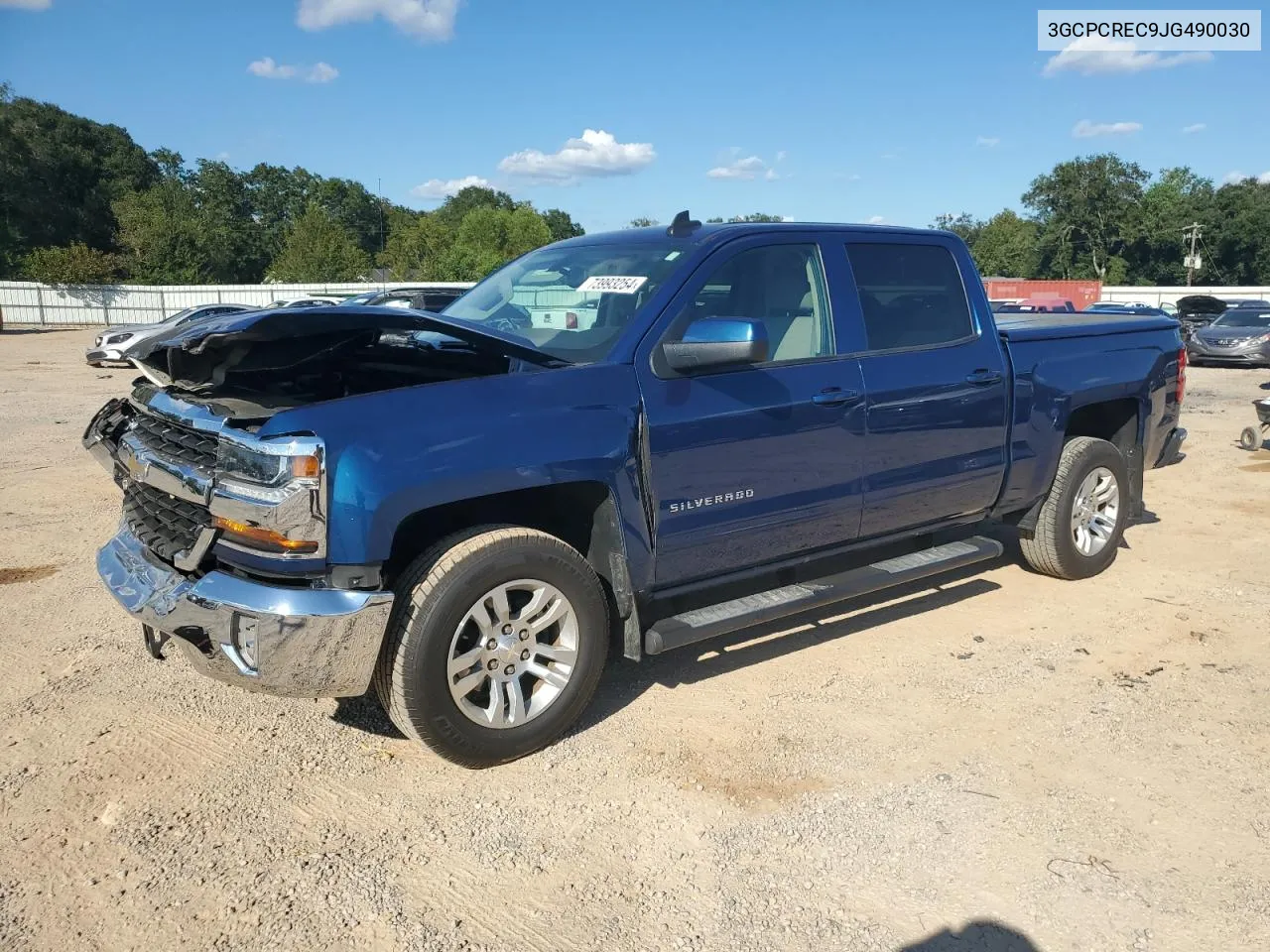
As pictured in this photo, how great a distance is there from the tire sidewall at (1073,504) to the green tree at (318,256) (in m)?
50.5

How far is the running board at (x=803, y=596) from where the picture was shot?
12.5 feet

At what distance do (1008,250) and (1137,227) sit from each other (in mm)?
14910

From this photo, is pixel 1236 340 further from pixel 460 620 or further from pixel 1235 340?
pixel 460 620

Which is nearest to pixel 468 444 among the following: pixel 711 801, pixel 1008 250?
pixel 711 801

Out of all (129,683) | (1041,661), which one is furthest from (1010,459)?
(129,683)

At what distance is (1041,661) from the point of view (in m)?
4.62

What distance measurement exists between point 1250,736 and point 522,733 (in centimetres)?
289

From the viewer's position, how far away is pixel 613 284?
4.20m

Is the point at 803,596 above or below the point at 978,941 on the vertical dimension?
above

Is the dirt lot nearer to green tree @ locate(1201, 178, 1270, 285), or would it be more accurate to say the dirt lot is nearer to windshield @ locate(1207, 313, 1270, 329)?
windshield @ locate(1207, 313, 1270, 329)

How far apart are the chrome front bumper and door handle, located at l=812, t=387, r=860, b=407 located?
2.04 meters

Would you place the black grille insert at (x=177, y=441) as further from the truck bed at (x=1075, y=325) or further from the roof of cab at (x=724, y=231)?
the truck bed at (x=1075, y=325)

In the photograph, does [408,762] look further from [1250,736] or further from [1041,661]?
[1250,736]

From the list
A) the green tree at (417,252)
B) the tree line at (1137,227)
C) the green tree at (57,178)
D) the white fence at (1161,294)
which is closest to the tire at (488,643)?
the white fence at (1161,294)
